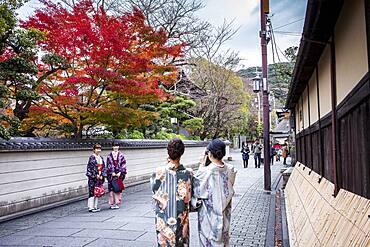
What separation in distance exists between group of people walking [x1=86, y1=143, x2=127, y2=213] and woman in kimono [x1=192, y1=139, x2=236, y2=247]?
5.72 meters

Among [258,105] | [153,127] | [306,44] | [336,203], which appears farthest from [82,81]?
[258,105]

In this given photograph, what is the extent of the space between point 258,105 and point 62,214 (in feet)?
165

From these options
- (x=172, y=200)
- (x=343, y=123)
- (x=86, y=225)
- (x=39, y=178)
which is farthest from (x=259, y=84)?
(x=172, y=200)

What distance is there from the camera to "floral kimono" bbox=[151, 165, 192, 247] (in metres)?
4.21

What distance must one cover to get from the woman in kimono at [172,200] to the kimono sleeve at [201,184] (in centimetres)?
10

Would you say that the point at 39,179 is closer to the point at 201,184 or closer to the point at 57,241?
the point at 57,241

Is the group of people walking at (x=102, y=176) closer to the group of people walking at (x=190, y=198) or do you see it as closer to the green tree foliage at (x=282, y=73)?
the group of people walking at (x=190, y=198)

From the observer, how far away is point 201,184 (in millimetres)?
4418

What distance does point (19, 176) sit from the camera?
31.1 ft

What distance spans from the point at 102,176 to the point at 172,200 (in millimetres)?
5999

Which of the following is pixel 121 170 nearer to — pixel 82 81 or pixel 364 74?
pixel 82 81

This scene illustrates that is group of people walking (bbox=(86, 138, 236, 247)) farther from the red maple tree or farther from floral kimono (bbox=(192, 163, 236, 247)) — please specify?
the red maple tree

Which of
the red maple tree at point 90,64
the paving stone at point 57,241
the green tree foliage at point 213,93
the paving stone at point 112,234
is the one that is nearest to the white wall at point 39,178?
the red maple tree at point 90,64

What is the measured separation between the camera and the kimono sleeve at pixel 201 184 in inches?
173
